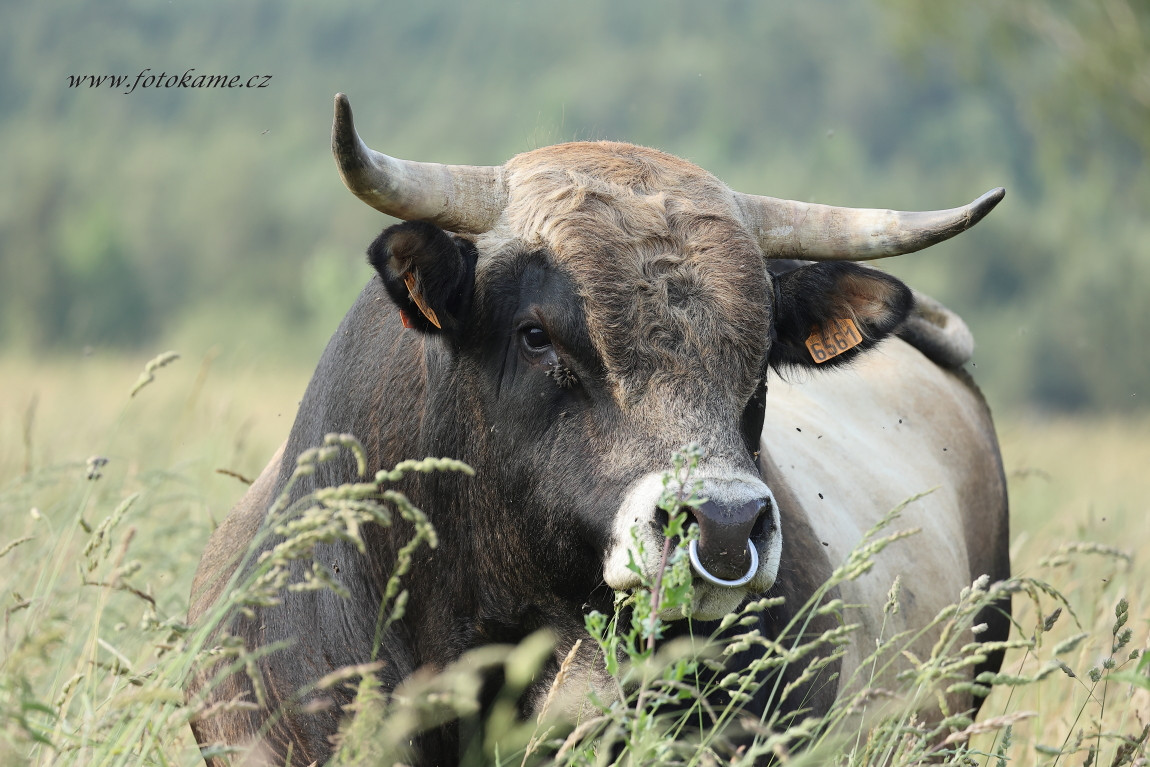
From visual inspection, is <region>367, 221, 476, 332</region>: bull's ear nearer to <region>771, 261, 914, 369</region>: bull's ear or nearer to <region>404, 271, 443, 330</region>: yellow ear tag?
<region>404, 271, 443, 330</region>: yellow ear tag

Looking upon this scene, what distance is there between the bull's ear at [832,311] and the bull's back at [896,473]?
286 millimetres

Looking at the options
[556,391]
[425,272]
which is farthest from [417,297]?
[556,391]

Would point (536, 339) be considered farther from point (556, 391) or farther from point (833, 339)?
point (833, 339)

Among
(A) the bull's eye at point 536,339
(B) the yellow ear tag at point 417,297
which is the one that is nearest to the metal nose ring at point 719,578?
(A) the bull's eye at point 536,339

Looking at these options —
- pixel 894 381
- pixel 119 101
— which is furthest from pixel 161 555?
pixel 119 101

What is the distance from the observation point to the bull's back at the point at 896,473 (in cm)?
434

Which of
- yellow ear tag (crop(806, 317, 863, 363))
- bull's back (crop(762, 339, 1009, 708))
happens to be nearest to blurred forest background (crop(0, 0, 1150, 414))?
yellow ear tag (crop(806, 317, 863, 363))

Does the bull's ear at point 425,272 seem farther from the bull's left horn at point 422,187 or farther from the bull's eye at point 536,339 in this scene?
the bull's eye at point 536,339

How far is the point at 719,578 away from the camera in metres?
2.68

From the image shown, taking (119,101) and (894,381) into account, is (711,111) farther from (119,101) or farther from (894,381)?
(894,381)

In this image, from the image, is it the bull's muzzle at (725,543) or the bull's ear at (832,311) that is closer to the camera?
the bull's muzzle at (725,543)

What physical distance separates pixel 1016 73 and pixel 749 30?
146 m

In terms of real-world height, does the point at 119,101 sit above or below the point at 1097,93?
above

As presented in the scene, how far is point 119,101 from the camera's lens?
117m
